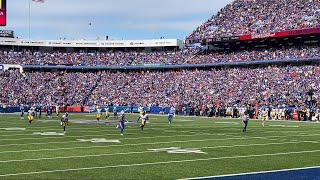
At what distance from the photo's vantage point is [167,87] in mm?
61875

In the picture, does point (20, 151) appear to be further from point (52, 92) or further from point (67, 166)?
point (52, 92)

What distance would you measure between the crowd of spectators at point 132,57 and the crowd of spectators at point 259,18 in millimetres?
2545

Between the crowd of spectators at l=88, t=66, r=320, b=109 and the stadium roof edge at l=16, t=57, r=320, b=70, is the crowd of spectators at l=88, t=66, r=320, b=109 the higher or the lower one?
the lower one

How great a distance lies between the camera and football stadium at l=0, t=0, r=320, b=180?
45.8 feet

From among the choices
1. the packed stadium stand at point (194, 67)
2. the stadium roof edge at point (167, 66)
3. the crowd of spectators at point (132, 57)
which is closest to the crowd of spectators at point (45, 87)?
the packed stadium stand at point (194, 67)

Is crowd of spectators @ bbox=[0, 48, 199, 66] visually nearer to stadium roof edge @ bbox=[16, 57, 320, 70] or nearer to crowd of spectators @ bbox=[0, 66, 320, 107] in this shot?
stadium roof edge @ bbox=[16, 57, 320, 70]

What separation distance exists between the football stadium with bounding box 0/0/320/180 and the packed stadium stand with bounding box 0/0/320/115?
0.52ft

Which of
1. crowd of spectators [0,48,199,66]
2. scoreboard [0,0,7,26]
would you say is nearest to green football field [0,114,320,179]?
scoreboard [0,0,7,26]

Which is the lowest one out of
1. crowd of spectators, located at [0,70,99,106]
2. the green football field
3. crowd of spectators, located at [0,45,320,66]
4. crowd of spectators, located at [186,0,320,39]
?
the green football field

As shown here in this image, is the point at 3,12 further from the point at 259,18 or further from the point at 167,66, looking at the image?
the point at 167,66

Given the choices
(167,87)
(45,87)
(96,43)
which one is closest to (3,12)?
(167,87)

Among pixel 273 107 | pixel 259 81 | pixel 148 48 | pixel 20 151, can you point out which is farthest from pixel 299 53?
pixel 20 151

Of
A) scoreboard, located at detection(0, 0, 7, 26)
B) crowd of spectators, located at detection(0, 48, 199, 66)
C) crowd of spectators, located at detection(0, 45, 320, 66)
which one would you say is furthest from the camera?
crowd of spectators, located at detection(0, 48, 199, 66)

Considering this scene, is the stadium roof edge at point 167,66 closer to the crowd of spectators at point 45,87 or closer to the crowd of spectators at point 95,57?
the crowd of spectators at point 95,57
